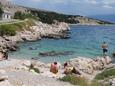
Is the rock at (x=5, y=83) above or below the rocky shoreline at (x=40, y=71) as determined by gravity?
above

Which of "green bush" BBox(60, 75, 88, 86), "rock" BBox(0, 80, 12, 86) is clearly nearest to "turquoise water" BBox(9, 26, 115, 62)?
"green bush" BBox(60, 75, 88, 86)

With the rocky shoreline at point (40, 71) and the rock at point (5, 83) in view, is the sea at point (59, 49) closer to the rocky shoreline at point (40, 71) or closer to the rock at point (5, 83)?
the rocky shoreline at point (40, 71)

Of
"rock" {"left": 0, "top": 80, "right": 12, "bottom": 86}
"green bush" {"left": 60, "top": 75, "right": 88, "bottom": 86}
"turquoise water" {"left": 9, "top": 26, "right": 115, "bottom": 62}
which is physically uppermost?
"rock" {"left": 0, "top": 80, "right": 12, "bottom": 86}

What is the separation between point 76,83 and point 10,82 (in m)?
5.00

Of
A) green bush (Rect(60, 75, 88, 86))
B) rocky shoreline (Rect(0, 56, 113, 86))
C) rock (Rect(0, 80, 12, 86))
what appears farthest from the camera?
green bush (Rect(60, 75, 88, 86))

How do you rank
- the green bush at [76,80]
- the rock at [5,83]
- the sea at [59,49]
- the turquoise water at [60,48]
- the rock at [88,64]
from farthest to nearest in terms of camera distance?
the turquoise water at [60,48], the sea at [59,49], the rock at [88,64], the green bush at [76,80], the rock at [5,83]

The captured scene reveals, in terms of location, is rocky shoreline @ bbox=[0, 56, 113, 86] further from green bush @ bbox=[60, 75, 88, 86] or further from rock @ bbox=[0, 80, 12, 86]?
green bush @ bbox=[60, 75, 88, 86]

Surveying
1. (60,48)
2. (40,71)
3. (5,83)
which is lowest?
(60,48)

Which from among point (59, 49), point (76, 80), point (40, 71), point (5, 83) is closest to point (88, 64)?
point (40, 71)

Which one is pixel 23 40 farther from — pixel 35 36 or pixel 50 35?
pixel 50 35

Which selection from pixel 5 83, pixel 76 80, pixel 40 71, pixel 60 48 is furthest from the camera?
pixel 60 48

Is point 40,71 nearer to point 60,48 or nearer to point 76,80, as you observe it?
point 76,80

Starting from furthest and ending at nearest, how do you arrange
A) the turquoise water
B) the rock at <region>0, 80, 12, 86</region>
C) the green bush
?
the turquoise water → the green bush → the rock at <region>0, 80, 12, 86</region>

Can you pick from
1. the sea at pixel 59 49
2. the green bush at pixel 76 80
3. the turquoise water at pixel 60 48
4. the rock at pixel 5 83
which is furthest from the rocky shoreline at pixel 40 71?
the turquoise water at pixel 60 48
